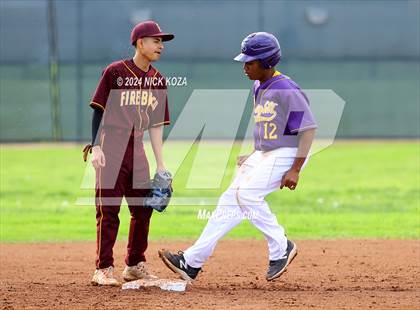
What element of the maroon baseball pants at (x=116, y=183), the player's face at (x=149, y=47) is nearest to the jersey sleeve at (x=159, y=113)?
the maroon baseball pants at (x=116, y=183)

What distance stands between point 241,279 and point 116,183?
4.30ft

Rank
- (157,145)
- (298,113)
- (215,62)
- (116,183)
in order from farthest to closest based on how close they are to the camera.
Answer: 1. (215,62)
2. (157,145)
3. (116,183)
4. (298,113)

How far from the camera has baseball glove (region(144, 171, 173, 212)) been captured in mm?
6699

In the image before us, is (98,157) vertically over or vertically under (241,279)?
over

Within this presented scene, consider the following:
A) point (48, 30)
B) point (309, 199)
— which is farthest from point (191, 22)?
point (309, 199)

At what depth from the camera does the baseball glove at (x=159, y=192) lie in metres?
6.70

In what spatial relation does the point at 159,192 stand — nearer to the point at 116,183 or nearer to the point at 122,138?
the point at 116,183

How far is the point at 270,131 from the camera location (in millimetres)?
6508

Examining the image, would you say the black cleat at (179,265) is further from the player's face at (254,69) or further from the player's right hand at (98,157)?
the player's face at (254,69)

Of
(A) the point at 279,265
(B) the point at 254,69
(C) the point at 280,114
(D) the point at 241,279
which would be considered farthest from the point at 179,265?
(B) the point at 254,69

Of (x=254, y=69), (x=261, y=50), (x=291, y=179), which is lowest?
(x=291, y=179)

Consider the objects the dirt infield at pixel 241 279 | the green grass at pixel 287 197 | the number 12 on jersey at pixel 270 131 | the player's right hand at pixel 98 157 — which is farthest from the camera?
the green grass at pixel 287 197

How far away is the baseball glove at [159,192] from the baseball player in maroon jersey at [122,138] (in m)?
0.04

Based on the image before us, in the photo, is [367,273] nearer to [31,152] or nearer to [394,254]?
[394,254]
